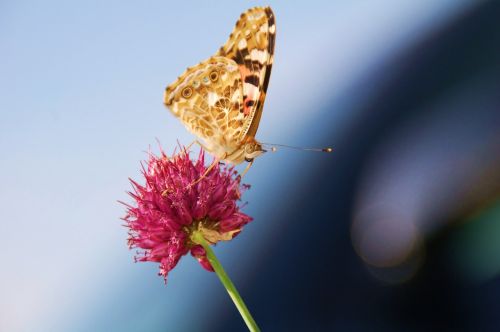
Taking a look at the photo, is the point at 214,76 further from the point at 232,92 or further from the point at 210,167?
the point at 210,167

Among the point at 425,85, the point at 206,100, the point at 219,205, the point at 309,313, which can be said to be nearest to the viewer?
the point at 219,205

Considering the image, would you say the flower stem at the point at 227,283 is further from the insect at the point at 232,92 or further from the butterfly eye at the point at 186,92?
the butterfly eye at the point at 186,92

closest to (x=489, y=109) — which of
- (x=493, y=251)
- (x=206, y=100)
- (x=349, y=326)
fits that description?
(x=493, y=251)

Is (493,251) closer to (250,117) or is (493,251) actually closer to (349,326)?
(349,326)

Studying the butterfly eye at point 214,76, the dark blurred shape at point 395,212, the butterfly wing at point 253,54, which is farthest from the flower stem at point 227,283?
the dark blurred shape at point 395,212

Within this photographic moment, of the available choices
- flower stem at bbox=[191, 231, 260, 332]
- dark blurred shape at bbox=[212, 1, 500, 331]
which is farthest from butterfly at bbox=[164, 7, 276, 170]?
dark blurred shape at bbox=[212, 1, 500, 331]

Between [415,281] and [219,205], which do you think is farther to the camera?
[415,281]

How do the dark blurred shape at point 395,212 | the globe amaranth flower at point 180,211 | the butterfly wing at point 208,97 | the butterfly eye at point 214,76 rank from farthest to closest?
1. the dark blurred shape at point 395,212
2. the butterfly eye at point 214,76
3. the butterfly wing at point 208,97
4. the globe amaranth flower at point 180,211
